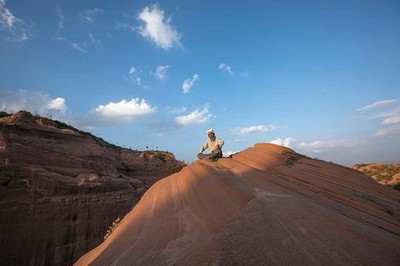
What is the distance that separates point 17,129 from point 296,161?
1688 cm

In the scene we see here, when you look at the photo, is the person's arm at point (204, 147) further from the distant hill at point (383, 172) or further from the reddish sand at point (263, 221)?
the distant hill at point (383, 172)

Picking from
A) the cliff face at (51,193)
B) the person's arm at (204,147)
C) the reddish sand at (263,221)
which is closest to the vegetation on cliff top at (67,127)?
the cliff face at (51,193)

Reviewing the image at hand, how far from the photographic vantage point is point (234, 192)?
5.47 metres

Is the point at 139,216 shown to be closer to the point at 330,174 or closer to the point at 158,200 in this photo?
the point at 158,200

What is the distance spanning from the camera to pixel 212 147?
424 inches

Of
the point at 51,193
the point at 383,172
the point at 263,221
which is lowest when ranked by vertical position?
the point at 263,221

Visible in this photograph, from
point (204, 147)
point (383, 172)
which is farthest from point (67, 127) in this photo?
point (383, 172)

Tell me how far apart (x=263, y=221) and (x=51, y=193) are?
16686mm

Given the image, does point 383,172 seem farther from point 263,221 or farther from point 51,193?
point 51,193

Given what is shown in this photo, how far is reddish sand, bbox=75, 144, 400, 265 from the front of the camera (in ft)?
11.9

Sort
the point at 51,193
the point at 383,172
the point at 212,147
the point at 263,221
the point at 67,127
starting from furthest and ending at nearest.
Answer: the point at 67,127
the point at 383,172
the point at 51,193
the point at 212,147
the point at 263,221

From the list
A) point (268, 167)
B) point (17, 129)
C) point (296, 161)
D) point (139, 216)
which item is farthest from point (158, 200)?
point (17, 129)

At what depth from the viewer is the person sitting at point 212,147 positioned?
1027cm

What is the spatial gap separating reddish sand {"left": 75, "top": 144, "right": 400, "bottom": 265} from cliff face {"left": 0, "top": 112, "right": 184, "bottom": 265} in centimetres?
1198
